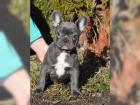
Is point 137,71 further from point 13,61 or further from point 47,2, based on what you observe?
point 47,2

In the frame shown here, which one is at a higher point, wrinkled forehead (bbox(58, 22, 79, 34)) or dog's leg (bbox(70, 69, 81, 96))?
wrinkled forehead (bbox(58, 22, 79, 34))

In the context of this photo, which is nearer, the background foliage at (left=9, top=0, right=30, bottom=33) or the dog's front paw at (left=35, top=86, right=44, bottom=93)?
the background foliage at (left=9, top=0, right=30, bottom=33)

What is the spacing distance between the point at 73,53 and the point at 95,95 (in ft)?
1.35

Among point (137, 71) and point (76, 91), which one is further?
point (76, 91)

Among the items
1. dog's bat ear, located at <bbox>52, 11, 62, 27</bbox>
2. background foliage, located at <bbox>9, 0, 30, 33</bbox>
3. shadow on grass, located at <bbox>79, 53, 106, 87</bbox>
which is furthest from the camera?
shadow on grass, located at <bbox>79, 53, 106, 87</bbox>

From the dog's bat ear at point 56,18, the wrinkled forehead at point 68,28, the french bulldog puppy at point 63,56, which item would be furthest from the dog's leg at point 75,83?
the dog's bat ear at point 56,18

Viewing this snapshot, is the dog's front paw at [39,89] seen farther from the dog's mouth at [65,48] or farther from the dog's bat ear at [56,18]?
the dog's bat ear at [56,18]

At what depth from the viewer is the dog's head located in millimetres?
4172

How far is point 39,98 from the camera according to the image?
416 cm

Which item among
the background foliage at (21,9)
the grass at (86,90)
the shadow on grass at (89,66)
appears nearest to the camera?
the background foliage at (21,9)

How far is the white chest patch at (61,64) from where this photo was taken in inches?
166

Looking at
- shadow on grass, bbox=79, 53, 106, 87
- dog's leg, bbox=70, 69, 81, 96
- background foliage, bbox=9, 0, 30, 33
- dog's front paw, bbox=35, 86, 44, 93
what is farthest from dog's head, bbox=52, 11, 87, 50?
background foliage, bbox=9, 0, 30, 33

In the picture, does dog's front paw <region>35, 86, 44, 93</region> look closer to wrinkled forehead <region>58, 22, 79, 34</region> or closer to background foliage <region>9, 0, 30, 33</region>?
wrinkled forehead <region>58, 22, 79, 34</region>

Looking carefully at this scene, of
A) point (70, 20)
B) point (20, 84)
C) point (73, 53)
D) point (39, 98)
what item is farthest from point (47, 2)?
point (20, 84)
